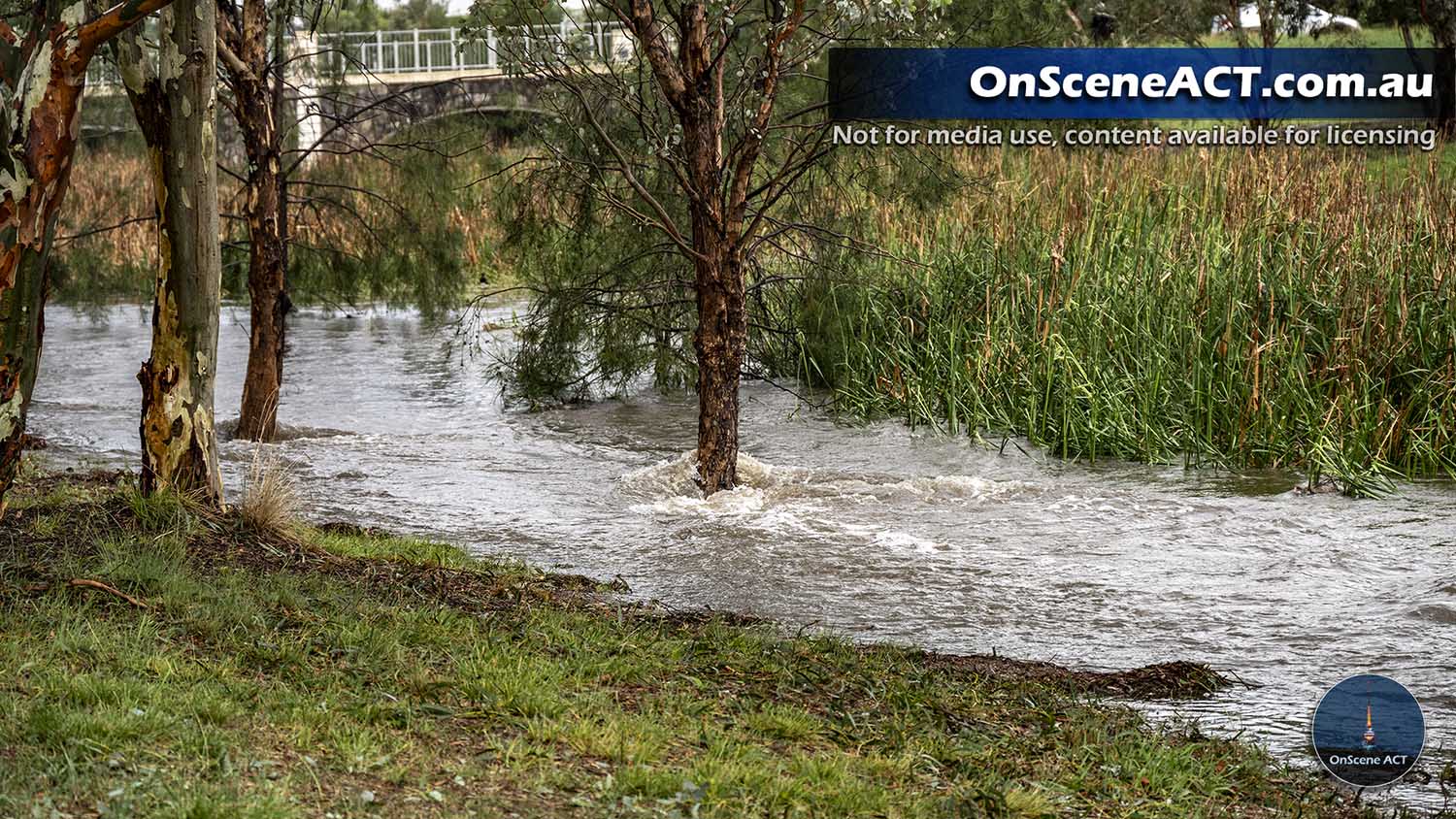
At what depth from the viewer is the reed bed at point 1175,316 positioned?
10992 millimetres

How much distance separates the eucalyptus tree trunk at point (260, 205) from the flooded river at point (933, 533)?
47 cm

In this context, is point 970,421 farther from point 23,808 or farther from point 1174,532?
point 23,808

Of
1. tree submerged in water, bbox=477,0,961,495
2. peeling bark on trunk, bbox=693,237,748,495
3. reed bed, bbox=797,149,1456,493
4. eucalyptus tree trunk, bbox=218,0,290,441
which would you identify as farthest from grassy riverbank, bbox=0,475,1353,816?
reed bed, bbox=797,149,1456,493

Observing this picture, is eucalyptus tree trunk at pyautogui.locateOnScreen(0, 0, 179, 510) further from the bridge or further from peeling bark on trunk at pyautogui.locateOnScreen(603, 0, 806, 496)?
peeling bark on trunk at pyautogui.locateOnScreen(603, 0, 806, 496)

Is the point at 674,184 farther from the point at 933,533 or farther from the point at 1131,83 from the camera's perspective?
the point at 1131,83

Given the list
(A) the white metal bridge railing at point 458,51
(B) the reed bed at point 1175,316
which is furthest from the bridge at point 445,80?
(B) the reed bed at point 1175,316

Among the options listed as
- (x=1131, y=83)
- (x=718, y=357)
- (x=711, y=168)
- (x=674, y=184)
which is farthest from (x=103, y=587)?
(x=1131, y=83)

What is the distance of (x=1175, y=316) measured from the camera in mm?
11977

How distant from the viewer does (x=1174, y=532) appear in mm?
9391

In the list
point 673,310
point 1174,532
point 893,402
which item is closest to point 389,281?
point 673,310

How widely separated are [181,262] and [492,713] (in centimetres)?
392

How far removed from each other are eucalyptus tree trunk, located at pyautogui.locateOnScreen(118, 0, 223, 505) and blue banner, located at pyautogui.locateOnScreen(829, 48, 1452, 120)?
5.06 meters

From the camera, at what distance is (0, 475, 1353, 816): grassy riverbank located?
425 cm

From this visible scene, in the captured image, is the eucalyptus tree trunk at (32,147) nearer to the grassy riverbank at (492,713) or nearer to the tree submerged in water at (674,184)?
the grassy riverbank at (492,713)
